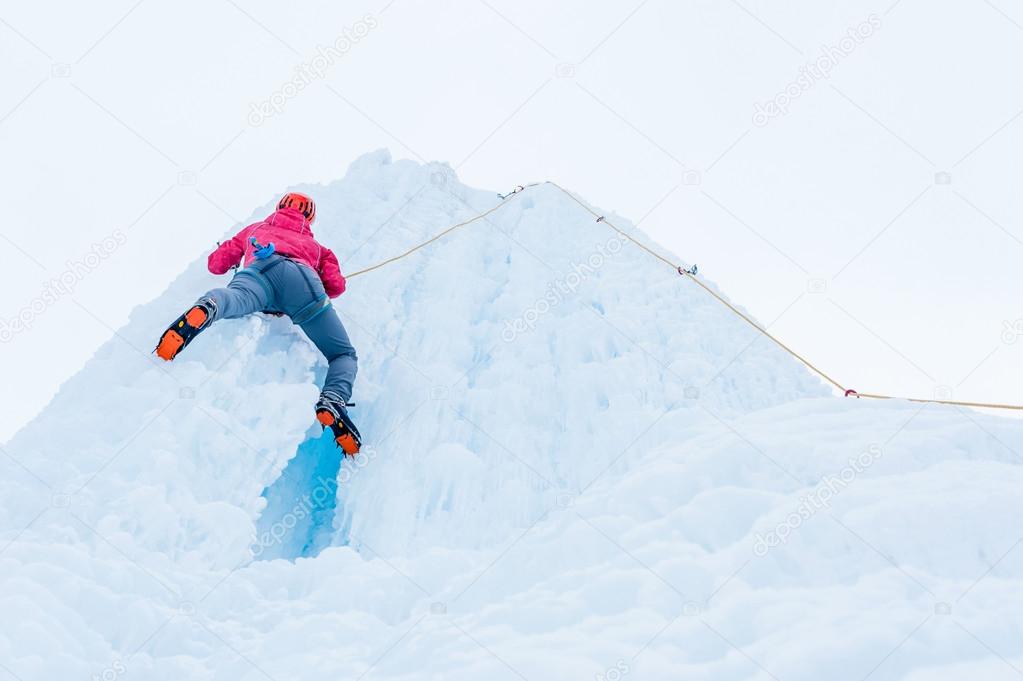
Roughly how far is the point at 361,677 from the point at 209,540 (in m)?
1.23

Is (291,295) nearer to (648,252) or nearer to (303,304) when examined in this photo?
(303,304)

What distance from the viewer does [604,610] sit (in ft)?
9.98

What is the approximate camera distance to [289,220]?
5375 mm

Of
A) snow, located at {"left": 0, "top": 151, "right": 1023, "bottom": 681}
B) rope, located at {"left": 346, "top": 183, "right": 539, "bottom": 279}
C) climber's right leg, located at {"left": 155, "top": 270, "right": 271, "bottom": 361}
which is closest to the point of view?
snow, located at {"left": 0, "top": 151, "right": 1023, "bottom": 681}

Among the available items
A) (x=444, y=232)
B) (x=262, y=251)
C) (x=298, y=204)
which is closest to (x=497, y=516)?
(x=262, y=251)

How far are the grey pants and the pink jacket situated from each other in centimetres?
19

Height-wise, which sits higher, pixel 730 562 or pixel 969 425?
pixel 969 425

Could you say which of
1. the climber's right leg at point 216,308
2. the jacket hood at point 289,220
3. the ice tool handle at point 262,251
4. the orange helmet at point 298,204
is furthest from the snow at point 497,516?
the orange helmet at point 298,204

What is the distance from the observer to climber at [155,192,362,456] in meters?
4.33

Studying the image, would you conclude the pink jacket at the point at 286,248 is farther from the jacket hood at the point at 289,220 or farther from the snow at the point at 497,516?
the snow at the point at 497,516

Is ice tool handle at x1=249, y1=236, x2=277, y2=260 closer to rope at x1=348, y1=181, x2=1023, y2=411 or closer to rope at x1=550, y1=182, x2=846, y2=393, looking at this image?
rope at x1=348, y1=181, x2=1023, y2=411

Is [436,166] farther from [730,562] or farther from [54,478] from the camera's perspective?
[730,562]

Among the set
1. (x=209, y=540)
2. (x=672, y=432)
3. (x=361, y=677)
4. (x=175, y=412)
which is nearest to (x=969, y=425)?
(x=672, y=432)

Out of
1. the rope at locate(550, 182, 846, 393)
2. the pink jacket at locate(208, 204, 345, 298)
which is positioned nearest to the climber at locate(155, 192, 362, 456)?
the pink jacket at locate(208, 204, 345, 298)
